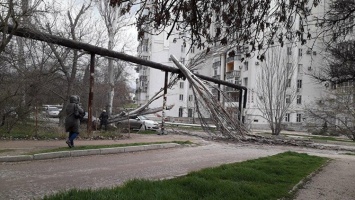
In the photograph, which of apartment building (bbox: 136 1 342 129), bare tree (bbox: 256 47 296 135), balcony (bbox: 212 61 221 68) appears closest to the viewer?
bare tree (bbox: 256 47 296 135)

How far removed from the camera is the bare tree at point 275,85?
104 feet

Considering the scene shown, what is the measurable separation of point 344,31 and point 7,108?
14.0 meters

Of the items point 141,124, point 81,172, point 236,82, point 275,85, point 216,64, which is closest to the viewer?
point 81,172

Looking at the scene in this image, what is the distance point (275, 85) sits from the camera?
33.2m

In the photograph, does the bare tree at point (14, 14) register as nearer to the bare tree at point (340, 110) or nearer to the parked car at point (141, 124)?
the parked car at point (141, 124)

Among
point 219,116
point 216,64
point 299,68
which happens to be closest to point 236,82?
point 216,64

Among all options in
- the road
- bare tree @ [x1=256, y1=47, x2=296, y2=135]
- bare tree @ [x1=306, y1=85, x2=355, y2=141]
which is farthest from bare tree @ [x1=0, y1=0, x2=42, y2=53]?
bare tree @ [x1=306, y1=85, x2=355, y2=141]

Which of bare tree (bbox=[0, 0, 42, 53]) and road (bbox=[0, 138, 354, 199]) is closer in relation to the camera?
road (bbox=[0, 138, 354, 199])

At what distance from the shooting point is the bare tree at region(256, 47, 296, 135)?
3179cm

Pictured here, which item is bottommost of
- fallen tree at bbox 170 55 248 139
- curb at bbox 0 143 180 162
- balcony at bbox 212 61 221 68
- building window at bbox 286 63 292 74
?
curb at bbox 0 143 180 162

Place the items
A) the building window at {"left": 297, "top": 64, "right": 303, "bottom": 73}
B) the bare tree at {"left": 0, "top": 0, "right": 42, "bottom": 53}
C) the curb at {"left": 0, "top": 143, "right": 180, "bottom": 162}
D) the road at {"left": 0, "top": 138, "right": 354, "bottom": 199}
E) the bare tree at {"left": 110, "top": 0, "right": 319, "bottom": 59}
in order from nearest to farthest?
1. the bare tree at {"left": 110, "top": 0, "right": 319, "bottom": 59}
2. the road at {"left": 0, "top": 138, "right": 354, "bottom": 199}
3. the curb at {"left": 0, "top": 143, "right": 180, "bottom": 162}
4. the bare tree at {"left": 0, "top": 0, "right": 42, "bottom": 53}
5. the building window at {"left": 297, "top": 64, "right": 303, "bottom": 73}

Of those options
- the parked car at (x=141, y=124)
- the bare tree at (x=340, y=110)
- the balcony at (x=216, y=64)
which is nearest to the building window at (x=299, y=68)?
the balcony at (x=216, y=64)

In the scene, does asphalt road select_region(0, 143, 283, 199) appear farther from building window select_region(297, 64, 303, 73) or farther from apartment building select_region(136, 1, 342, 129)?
building window select_region(297, 64, 303, 73)

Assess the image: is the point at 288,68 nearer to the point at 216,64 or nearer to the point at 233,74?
the point at 233,74
